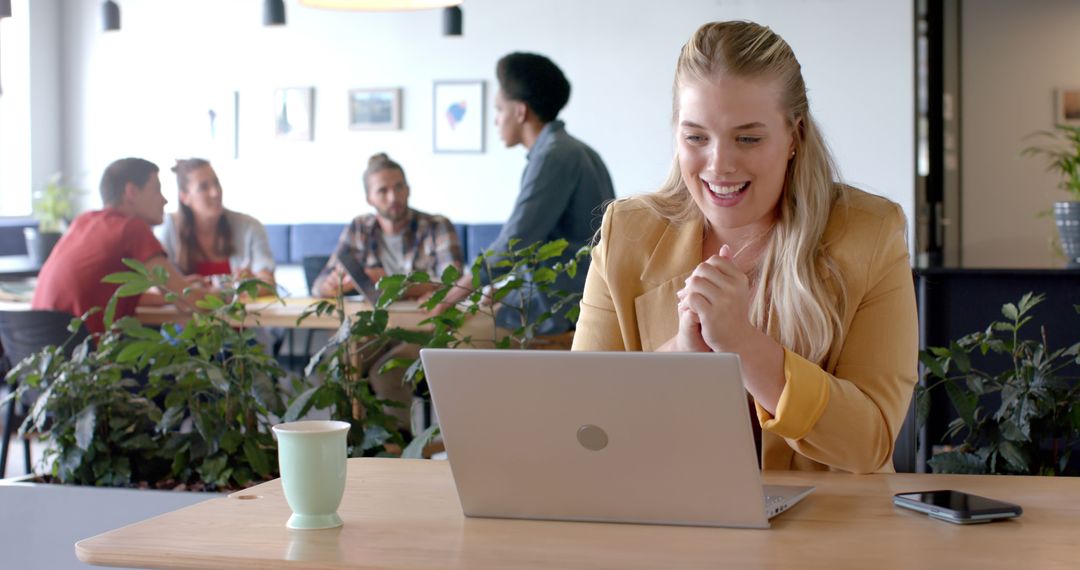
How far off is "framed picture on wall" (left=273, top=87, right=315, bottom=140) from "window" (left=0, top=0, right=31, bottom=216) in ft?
6.30

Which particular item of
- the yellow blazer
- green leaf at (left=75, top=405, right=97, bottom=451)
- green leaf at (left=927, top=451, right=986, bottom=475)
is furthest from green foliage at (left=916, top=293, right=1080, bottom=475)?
green leaf at (left=75, top=405, right=97, bottom=451)

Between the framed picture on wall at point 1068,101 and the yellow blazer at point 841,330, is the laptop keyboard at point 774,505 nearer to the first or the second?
the yellow blazer at point 841,330

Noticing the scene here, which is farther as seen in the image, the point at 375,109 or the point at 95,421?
the point at 375,109

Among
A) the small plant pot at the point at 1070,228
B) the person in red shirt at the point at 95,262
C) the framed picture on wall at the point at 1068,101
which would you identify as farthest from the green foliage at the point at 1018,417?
the framed picture on wall at the point at 1068,101

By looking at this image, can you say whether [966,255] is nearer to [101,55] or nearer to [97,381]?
[97,381]

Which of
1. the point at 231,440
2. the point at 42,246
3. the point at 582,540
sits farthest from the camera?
the point at 42,246

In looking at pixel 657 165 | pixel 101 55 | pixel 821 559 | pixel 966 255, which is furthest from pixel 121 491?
pixel 101 55

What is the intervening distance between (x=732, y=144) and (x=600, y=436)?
614mm

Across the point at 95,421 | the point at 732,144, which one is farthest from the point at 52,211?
the point at 732,144

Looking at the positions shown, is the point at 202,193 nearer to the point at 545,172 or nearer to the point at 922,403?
the point at 545,172

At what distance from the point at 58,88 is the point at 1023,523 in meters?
9.22

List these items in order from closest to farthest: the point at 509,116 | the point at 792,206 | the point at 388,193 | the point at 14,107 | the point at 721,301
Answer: the point at 721,301, the point at 792,206, the point at 509,116, the point at 388,193, the point at 14,107

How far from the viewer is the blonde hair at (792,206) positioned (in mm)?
1704

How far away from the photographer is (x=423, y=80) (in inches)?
332
